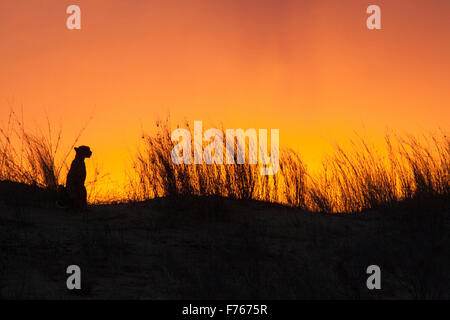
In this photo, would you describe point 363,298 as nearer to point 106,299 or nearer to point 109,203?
point 106,299

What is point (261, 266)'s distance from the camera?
525cm

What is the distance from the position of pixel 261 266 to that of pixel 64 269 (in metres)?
1.83

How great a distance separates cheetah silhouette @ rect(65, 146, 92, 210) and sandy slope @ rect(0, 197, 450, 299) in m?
0.21

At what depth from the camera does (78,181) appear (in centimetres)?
771

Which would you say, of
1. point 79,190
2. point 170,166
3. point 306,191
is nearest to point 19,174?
point 79,190

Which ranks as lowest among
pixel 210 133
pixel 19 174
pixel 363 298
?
pixel 363 298

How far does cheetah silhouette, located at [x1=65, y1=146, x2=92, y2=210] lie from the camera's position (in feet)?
24.8

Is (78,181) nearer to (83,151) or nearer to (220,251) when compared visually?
(83,151)

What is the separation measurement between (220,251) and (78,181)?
291 cm

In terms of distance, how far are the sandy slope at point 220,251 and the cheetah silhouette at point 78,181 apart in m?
0.21

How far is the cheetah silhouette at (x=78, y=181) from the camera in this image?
7.57 m

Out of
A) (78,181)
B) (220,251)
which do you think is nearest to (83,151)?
(78,181)

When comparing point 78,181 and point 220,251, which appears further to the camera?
point 78,181

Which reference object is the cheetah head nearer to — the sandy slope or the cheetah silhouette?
the cheetah silhouette
